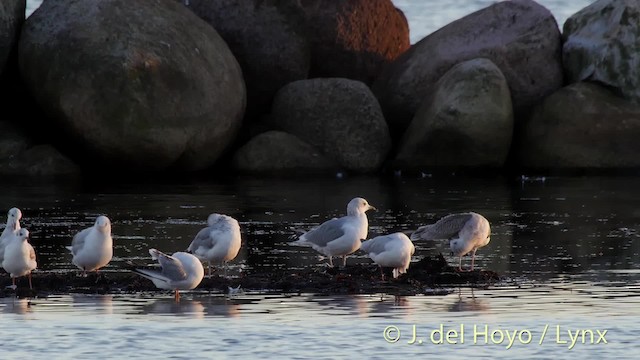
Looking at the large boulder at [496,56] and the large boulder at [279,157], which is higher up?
the large boulder at [496,56]

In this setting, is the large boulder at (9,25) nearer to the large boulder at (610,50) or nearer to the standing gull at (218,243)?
the large boulder at (610,50)

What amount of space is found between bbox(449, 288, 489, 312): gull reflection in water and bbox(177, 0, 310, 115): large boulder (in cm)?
1418

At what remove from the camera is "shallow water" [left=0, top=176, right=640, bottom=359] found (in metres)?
14.0

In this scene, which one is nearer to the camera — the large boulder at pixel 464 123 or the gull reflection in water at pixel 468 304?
the gull reflection in water at pixel 468 304

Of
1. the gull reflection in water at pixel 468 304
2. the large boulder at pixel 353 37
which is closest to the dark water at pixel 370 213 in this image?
the gull reflection in water at pixel 468 304

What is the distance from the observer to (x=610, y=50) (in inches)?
1138

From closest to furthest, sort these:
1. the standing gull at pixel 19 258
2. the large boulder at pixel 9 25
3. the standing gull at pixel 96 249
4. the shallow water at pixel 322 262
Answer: the shallow water at pixel 322 262, the standing gull at pixel 19 258, the standing gull at pixel 96 249, the large boulder at pixel 9 25

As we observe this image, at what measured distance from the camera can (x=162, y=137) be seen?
26.9 m

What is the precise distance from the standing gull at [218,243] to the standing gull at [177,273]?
1.03 m

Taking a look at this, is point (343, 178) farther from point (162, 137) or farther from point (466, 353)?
point (466, 353)

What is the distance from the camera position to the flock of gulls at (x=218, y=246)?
15797 millimetres

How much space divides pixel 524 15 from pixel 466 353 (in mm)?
16958

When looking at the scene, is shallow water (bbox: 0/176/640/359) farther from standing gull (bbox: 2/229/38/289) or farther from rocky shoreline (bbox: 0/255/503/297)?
standing gull (bbox: 2/229/38/289)

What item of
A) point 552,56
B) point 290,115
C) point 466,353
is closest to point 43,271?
point 466,353
